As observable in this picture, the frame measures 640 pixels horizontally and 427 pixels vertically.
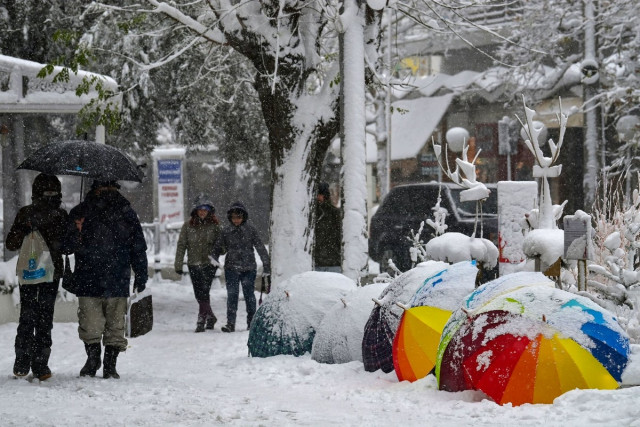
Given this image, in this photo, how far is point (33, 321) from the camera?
28.3ft

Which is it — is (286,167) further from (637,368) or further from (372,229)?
(372,229)

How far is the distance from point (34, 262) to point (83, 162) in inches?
38.6

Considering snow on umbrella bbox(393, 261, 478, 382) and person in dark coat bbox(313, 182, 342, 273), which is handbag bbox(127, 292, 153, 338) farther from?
person in dark coat bbox(313, 182, 342, 273)

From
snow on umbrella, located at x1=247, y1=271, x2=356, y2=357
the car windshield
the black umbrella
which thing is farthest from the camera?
the car windshield

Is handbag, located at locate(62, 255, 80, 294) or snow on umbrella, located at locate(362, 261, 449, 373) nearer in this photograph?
snow on umbrella, located at locate(362, 261, 449, 373)

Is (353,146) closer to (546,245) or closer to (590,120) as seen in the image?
(546,245)

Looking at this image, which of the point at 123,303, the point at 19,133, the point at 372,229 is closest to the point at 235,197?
the point at 372,229

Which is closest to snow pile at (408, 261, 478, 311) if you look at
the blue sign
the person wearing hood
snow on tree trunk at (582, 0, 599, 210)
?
the person wearing hood

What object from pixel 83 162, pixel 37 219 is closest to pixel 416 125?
pixel 83 162

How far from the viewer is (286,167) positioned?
1229cm

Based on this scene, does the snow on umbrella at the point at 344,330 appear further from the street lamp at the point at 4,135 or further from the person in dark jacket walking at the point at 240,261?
the street lamp at the point at 4,135

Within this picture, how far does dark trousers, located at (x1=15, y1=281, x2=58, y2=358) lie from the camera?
8587 millimetres

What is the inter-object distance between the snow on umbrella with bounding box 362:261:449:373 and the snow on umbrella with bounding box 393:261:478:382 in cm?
28

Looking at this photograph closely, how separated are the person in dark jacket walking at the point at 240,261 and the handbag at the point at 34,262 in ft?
15.4
